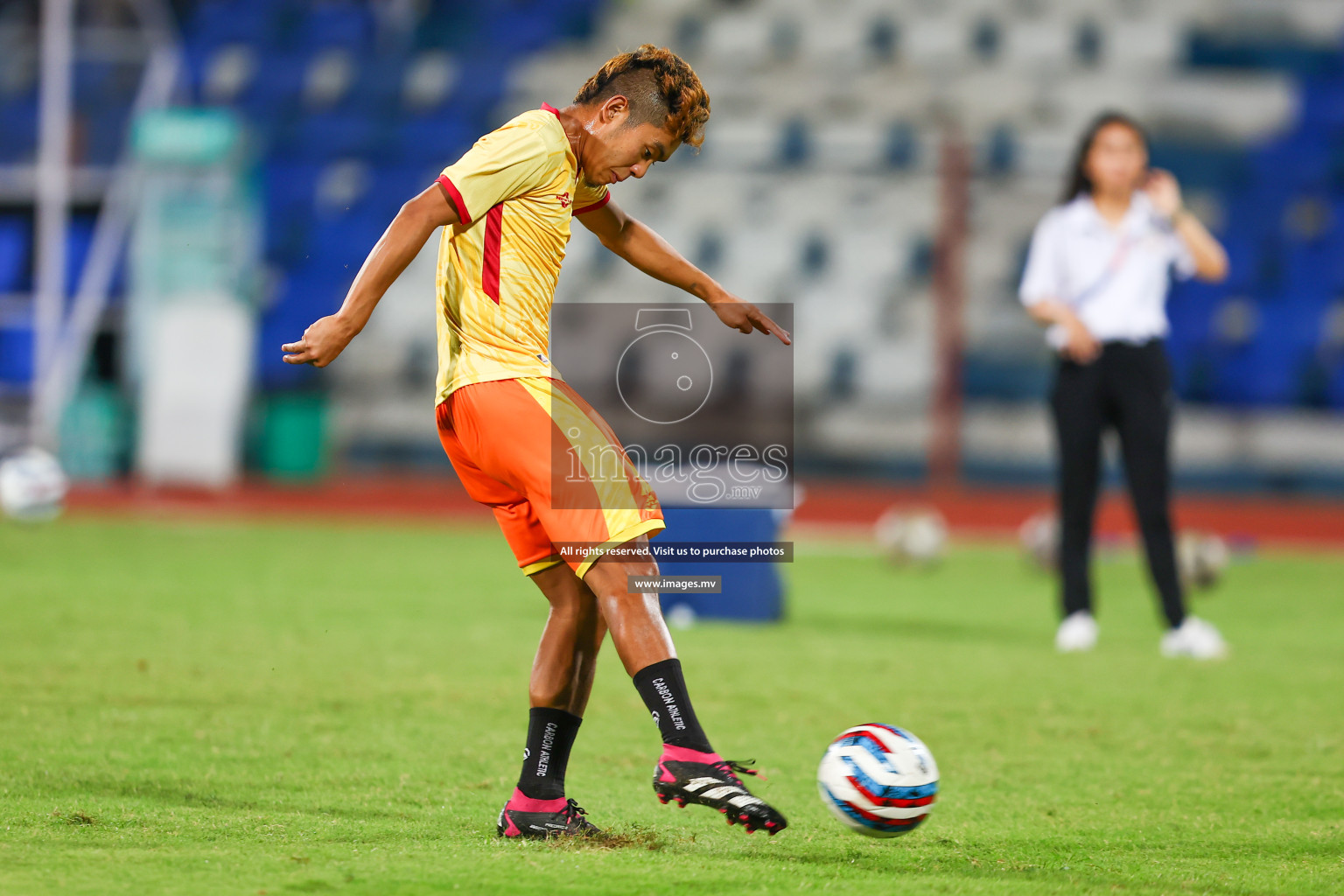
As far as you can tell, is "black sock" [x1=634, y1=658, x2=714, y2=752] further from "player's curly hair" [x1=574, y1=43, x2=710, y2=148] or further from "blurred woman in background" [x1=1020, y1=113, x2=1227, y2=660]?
"blurred woman in background" [x1=1020, y1=113, x2=1227, y2=660]

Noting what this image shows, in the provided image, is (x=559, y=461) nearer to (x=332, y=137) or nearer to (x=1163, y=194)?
(x=1163, y=194)

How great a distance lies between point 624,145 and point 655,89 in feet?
0.46

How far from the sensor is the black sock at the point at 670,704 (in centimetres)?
321

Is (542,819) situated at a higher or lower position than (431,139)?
lower

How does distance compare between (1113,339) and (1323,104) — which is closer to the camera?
(1113,339)

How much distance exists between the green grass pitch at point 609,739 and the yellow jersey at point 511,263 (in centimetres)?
102

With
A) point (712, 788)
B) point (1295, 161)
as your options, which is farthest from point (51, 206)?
point (712, 788)

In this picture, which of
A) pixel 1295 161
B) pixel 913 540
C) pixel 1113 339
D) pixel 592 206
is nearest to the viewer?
pixel 592 206

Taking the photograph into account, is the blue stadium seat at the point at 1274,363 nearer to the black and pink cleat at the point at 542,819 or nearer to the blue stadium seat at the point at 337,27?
the blue stadium seat at the point at 337,27

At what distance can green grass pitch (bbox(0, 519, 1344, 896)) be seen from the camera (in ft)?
10.2

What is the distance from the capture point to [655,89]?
3.41 m

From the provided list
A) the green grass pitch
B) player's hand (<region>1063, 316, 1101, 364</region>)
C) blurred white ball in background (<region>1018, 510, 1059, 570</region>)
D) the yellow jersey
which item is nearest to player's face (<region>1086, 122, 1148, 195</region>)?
player's hand (<region>1063, 316, 1101, 364</region>)

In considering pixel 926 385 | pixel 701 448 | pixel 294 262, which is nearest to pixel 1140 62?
pixel 926 385

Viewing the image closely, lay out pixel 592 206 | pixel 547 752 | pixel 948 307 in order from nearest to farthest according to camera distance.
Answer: pixel 547 752 → pixel 592 206 → pixel 948 307
